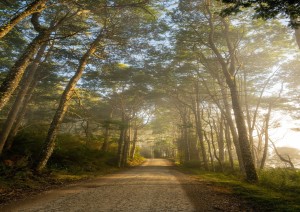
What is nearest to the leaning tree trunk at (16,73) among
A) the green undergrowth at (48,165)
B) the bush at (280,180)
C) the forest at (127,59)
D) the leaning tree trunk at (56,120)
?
the forest at (127,59)

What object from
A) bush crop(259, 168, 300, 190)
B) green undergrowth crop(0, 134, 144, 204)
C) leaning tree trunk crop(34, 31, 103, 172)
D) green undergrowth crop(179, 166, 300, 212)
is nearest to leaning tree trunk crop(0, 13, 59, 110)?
green undergrowth crop(0, 134, 144, 204)

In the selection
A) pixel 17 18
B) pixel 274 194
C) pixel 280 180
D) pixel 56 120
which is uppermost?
pixel 17 18

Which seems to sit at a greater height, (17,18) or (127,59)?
(127,59)

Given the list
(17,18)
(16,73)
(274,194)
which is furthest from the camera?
(16,73)

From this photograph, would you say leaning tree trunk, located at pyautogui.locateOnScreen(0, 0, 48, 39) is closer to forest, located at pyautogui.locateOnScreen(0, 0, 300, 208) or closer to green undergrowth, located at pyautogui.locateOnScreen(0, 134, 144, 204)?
forest, located at pyautogui.locateOnScreen(0, 0, 300, 208)

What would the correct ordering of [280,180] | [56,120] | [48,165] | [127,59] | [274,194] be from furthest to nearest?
[127,59], [48,165], [56,120], [280,180], [274,194]

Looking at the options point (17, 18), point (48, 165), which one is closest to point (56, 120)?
point (48, 165)

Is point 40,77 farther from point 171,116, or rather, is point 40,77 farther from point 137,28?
point 171,116

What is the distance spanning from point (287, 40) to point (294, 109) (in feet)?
33.0

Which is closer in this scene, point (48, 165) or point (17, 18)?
point (17, 18)

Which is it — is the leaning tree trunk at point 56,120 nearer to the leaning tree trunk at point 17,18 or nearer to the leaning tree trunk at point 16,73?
the leaning tree trunk at point 16,73

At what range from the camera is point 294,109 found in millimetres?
21438

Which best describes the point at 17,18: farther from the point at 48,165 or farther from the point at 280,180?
the point at 280,180

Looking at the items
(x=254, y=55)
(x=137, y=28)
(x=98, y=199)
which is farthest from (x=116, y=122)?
(x=254, y=55)
